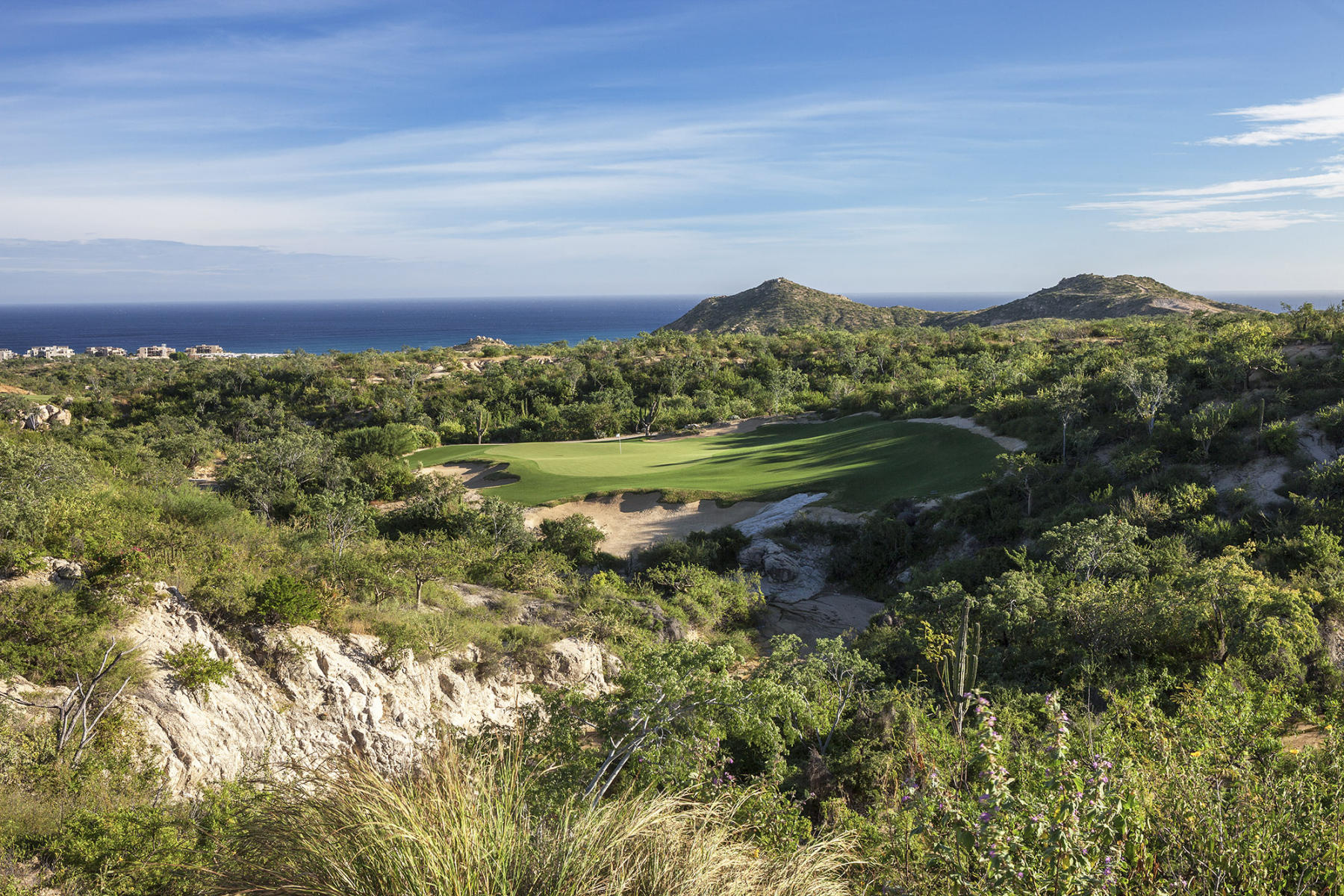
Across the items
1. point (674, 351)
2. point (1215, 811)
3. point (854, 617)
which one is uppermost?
point (674, 351)

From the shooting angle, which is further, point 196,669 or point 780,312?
point 780,312

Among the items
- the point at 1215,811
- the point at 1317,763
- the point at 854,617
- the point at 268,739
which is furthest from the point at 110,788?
the point at 854,617

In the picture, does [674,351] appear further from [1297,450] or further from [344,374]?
[1297,450]

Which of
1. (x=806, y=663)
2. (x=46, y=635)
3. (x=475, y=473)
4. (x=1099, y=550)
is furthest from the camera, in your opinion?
(x=475, y=473)

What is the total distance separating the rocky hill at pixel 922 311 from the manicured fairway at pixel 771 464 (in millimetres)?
40522

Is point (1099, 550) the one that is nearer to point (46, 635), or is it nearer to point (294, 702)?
point (294, 702)

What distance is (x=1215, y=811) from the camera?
10.8 ft

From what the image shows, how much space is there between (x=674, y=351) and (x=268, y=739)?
37.1m

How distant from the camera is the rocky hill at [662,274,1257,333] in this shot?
6481cm

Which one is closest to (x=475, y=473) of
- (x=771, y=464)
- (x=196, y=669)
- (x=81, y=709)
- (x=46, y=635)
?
(x=771, y=464)

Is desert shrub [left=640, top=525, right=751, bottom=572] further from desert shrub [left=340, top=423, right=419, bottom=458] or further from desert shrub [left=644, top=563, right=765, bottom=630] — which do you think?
desert shrub [left=340, top=423, right=419, bottom=458]

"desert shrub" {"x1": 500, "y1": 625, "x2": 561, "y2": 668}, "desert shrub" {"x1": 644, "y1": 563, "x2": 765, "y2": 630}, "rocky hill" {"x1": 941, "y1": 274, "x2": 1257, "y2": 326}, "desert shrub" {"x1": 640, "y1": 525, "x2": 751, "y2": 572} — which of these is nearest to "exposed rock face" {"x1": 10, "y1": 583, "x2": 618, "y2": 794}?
"desert shrub" {"x1": 500, "y1": 625, "x2": 561, "y2": 668}

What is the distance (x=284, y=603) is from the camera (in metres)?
7.50

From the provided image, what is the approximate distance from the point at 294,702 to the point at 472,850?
554cm
